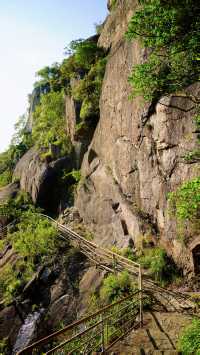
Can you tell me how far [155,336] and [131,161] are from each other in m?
8.60

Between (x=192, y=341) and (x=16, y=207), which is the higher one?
(x=16, y=207)

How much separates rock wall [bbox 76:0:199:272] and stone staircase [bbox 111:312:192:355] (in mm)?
2372

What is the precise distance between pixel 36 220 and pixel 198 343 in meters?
17.6

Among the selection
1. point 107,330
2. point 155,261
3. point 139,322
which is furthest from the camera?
point 155,261

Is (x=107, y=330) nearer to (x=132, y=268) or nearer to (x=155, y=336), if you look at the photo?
(x=155, y=336)

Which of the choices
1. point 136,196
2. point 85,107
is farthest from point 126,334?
point 85,107

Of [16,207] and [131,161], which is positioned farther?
[16,207]

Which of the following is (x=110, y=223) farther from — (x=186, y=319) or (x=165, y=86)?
(x=165, y=86)

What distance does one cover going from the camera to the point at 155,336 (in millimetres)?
7992

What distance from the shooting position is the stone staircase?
7324 millimetres

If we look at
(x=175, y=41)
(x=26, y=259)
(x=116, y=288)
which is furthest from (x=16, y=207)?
(x=175, y=41)

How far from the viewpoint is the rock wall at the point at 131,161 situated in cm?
1142

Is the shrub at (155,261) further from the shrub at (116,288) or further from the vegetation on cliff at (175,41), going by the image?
the vegetation on cliff at (175,41)

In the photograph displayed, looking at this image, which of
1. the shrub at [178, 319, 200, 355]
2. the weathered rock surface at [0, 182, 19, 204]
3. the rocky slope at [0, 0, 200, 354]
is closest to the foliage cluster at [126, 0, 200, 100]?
the rocky slope at [0, 0, 200, 354]
